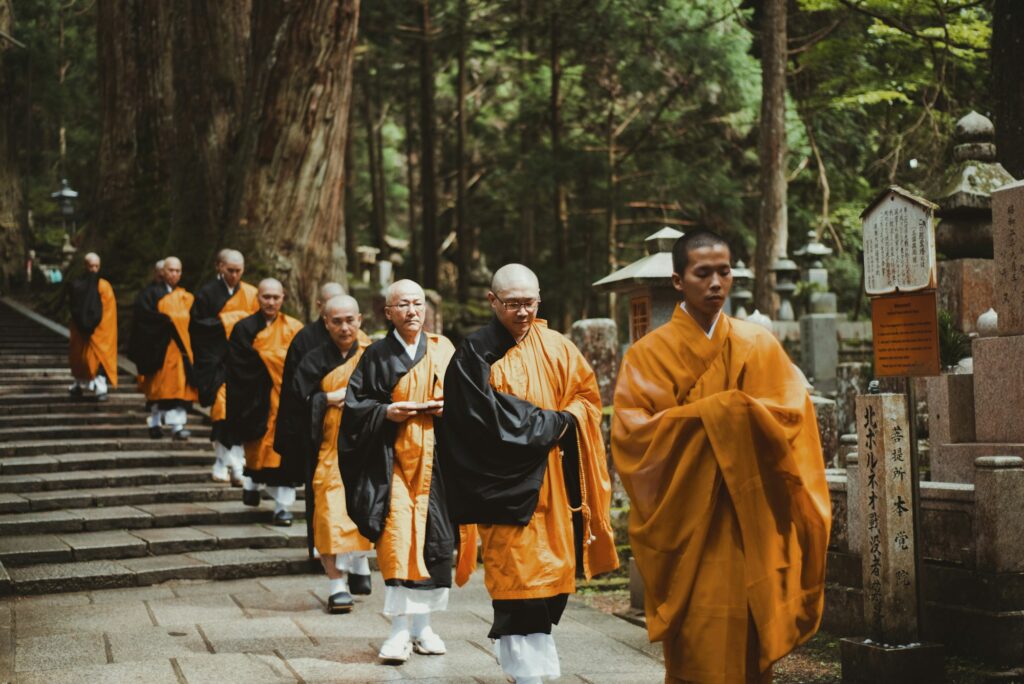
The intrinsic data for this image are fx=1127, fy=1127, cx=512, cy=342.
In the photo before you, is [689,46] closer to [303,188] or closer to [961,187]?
[303,188]

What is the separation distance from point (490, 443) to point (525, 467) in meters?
0.18

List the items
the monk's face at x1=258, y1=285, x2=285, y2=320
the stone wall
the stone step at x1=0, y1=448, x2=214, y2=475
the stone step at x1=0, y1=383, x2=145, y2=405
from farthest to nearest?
the stone step at x1=0, y1=383, x2=145, y2=405 → the stone step at x1=0, y1=448, x2=214, y2=475 → the monk's face at x1=258, y1=285, x2=285, y2=320 → the stone wall

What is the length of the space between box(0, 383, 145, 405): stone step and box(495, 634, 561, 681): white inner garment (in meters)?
9.67

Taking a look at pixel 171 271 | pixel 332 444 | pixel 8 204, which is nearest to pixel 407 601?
pixel 332 444

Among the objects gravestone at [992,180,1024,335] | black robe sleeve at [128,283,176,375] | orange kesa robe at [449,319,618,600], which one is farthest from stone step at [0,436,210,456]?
gravestone at [992,180,1024,335]

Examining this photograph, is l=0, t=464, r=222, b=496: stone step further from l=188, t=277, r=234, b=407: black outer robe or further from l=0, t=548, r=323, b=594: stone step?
l=0, t=548, r=323, b=594: stone step

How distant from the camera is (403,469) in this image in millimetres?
6023

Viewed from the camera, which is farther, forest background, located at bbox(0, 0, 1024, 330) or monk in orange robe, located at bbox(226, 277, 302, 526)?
forest background, located at bbox(0, 0, 1024, 330)

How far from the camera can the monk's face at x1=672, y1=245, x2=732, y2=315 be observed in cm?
400

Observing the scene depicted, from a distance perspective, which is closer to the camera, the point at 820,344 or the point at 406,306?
the point at 406,306

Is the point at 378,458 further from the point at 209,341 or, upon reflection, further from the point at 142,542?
the point at 209,341

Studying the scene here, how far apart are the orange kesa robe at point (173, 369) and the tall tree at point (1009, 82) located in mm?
8293

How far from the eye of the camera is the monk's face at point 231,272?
10.6 metres

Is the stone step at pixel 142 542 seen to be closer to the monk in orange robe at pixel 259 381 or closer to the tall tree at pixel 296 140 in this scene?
the monk in orange robe at pixel 259 381
